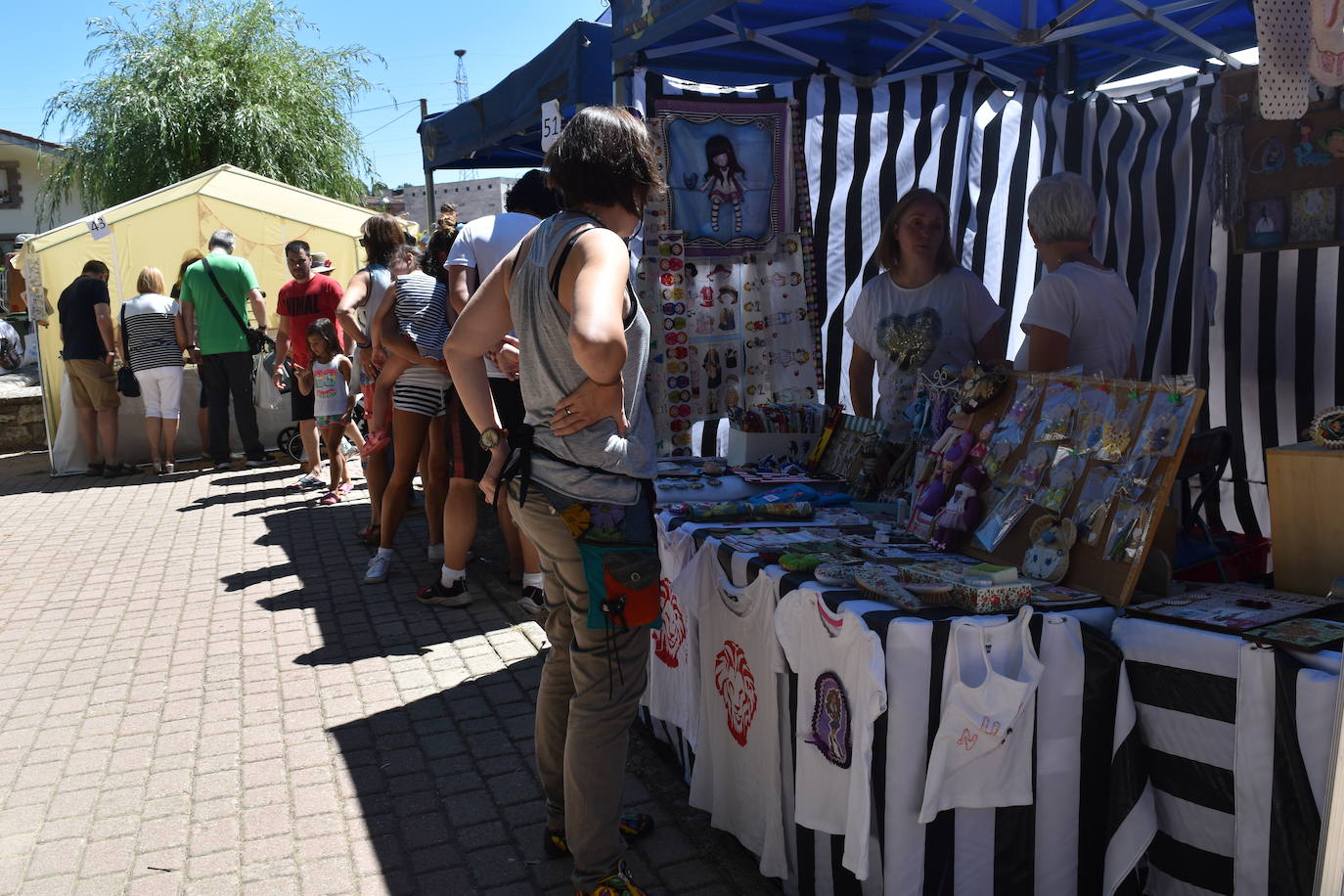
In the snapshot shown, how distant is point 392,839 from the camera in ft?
9.20

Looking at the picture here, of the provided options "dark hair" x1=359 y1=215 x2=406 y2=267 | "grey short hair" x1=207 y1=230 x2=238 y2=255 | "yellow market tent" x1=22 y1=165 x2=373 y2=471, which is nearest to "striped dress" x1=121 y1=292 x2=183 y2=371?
"grey short hair" x1=207 y1=230 x2=238 y2=255

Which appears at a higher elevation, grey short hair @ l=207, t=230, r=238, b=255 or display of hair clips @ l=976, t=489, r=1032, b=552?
grey short hair @ l=207, t=230, r=238, b=255

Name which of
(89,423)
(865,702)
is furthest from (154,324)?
(865,702)

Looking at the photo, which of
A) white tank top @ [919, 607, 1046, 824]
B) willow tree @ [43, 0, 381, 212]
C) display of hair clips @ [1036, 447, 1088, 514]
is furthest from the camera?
willow tree @ [43, 0, 381, 212]

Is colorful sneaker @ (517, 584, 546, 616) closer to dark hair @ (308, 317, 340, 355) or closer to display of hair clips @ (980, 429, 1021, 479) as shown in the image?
display of hair clips @ (980, 429, 1021, 479)

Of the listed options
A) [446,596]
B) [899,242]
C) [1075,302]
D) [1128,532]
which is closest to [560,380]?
[1128,532]

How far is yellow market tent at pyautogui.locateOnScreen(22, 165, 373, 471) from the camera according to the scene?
940 centimetres

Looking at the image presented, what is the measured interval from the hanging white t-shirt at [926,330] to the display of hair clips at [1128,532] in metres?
1.30

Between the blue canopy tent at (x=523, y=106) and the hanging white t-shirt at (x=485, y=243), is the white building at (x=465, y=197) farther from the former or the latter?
the hanging white t-shirt at (x=485, y=243)

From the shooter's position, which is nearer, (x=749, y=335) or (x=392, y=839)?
(x=392, y=839)

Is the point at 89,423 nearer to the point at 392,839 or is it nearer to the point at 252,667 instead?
the point at 252,667

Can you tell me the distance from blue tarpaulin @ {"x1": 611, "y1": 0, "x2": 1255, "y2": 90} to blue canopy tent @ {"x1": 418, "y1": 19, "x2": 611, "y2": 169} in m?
0.32

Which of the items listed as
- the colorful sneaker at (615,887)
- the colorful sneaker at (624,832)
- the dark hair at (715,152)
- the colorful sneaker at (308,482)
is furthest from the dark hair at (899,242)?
the colorful sneaker at (308,482)

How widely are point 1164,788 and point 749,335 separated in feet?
9.17
